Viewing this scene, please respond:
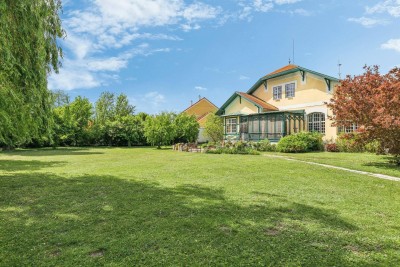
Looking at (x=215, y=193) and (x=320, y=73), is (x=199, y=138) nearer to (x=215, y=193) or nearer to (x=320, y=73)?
(x=320, y=73)

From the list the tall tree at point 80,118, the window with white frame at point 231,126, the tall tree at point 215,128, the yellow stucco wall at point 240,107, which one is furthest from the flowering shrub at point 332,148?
the tall tree at point 80,118

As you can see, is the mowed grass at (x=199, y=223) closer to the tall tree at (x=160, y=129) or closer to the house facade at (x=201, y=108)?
the tall tree at (x=160, y=129)

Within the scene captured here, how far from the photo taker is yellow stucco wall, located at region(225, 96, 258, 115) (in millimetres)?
30556

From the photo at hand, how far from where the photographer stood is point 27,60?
20.6ft

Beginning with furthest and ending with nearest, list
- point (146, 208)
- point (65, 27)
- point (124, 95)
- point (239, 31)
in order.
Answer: point (124, 95)
point (239, 31)
point (65, 27)
point (146, 208)

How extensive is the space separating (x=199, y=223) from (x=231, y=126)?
92.3 ft

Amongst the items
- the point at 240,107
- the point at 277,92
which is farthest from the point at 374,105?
the point at 240,107

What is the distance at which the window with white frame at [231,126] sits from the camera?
32250mm

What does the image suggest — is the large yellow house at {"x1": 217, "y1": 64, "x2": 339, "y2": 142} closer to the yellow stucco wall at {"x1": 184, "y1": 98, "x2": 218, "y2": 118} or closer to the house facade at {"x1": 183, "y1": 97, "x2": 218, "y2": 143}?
the house facade at {"x1": 183, "y1": 97, "x2": 218, "y2": 143}

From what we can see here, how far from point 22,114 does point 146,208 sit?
3943 mm

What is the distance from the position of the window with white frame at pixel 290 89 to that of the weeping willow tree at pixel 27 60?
24.1m

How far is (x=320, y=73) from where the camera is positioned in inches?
973

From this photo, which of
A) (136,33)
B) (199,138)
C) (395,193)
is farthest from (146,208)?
(199,138)

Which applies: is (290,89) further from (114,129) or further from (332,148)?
(114,129)
